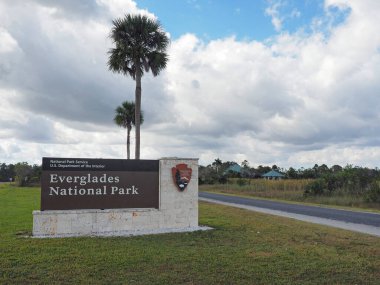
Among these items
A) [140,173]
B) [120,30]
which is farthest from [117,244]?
[120,30]

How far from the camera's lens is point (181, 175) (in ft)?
41.9

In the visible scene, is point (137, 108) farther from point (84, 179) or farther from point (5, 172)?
point (5, 172)

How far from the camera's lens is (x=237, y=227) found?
1261 centimetres

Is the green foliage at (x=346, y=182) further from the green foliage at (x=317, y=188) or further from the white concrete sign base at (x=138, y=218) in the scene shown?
the white concrete sign base at (x=138, y=218)

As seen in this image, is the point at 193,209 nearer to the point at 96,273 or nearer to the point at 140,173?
the point at 140,173

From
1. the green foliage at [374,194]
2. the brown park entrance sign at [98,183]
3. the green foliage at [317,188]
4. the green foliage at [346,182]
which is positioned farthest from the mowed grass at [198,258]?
the green foliage at [317,188]

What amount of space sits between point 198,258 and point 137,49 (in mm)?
17193

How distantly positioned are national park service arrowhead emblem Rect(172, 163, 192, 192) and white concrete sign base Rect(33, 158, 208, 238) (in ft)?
0.32

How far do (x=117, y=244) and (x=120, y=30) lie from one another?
639 inches

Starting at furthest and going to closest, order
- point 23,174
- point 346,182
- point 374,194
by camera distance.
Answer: point 23,174 → point 346,182 → point 374,194

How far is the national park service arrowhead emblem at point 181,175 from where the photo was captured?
12703 millimetres

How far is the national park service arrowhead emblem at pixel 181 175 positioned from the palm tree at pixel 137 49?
10.8 m

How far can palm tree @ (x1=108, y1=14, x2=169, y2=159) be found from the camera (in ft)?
75.7

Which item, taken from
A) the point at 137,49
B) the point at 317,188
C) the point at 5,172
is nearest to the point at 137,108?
the point at 137,49
